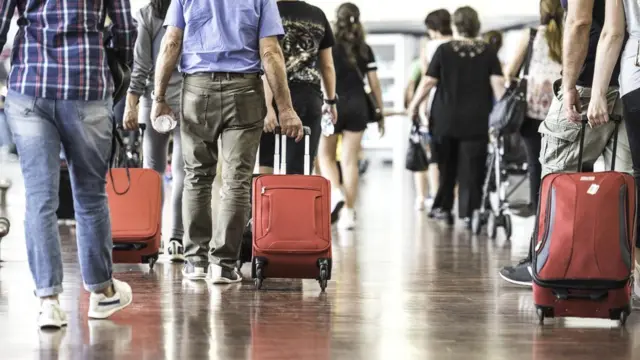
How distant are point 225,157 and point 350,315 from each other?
1017mm

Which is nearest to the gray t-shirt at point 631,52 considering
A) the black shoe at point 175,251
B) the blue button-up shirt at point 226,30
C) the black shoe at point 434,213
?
the blue button-up shirt at point 226,30

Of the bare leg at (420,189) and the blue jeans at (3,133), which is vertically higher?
the bare leg at (420,189)

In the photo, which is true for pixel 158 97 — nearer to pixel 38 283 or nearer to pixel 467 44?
pixel 38 283

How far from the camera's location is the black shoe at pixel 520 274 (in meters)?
5.19

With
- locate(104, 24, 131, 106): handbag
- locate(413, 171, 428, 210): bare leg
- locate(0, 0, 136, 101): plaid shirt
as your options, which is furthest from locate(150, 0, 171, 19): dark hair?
locate(413, 171, 428, 210): bare leg

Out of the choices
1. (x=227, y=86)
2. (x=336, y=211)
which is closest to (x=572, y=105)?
(x=227, y=86)

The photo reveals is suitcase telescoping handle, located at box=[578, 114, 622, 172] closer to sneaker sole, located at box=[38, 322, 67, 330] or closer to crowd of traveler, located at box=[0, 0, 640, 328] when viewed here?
crowd of traveler, located at box=[0, 0, 640, 328]

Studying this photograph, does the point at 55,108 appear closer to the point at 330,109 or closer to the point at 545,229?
the point at 545,229

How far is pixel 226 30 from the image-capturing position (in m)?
4.89

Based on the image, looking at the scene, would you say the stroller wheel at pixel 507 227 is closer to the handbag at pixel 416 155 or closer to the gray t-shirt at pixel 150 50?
the handbag at pixel 416 155

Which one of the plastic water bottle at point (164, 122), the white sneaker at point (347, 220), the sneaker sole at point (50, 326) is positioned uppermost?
the plastic water bottle at point (164, 122)

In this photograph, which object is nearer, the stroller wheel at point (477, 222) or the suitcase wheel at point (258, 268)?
the suitcase wheel at point (258, 268)

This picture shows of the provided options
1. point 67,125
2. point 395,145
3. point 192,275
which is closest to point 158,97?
point 192,275

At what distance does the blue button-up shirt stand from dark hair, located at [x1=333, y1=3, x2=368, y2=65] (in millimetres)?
3019
